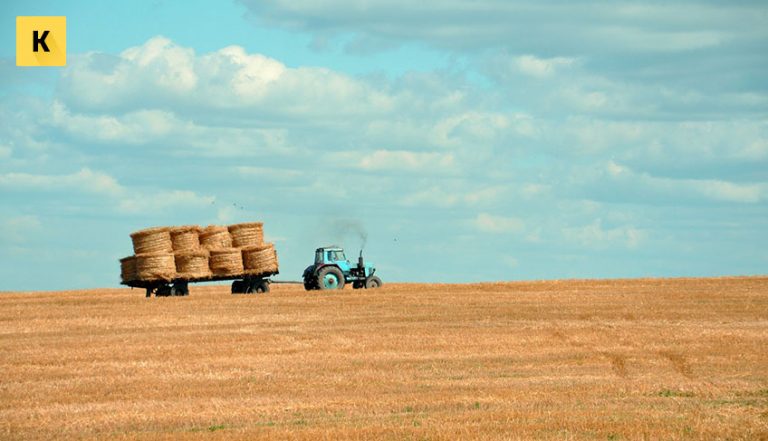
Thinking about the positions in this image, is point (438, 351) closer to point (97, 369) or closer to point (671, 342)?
point (671, 342)

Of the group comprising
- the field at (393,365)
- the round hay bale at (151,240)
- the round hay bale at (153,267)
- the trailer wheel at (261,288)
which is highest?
the round hay bale at (151,240)

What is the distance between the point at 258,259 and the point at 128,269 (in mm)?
5008

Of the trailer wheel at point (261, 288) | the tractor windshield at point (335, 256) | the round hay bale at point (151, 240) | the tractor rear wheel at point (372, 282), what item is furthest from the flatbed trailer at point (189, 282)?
the tractor rear wheel at point (372, 282)

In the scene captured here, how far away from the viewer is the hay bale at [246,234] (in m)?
46.4

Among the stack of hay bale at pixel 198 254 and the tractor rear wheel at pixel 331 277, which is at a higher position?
the stack of hay bale at pixel 198 254

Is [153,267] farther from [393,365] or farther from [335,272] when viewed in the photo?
[393,365]

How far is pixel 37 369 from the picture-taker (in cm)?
2636

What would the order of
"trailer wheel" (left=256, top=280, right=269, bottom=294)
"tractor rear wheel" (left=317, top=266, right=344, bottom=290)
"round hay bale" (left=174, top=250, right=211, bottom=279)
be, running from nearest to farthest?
"round hay bale" (left=174, top=250, right=211, bottom=279) → "trailer wheel" (left=256, top=280, right=269, bottom=294) → "tractor rear wheel" (left=317, top=266, right=344, bottom=290)

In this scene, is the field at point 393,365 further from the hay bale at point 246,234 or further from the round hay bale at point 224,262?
the hay bale at point 246,234

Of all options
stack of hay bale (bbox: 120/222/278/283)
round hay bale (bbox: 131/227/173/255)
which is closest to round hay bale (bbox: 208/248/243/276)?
stack of hay bale (bbox: 120/222/278/283)

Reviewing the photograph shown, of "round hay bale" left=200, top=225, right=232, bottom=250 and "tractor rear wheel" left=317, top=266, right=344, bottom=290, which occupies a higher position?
"round hay bale" left=200, top=225, right=232, bottom=250

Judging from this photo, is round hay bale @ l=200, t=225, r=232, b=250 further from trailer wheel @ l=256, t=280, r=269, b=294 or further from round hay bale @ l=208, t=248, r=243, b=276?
trailer wheel @ l=256, t=280, r=269, b=294

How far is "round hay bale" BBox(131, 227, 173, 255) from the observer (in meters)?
44.5

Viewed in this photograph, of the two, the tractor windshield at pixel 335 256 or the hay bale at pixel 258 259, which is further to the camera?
the tractor windshield at pixel 335 256
